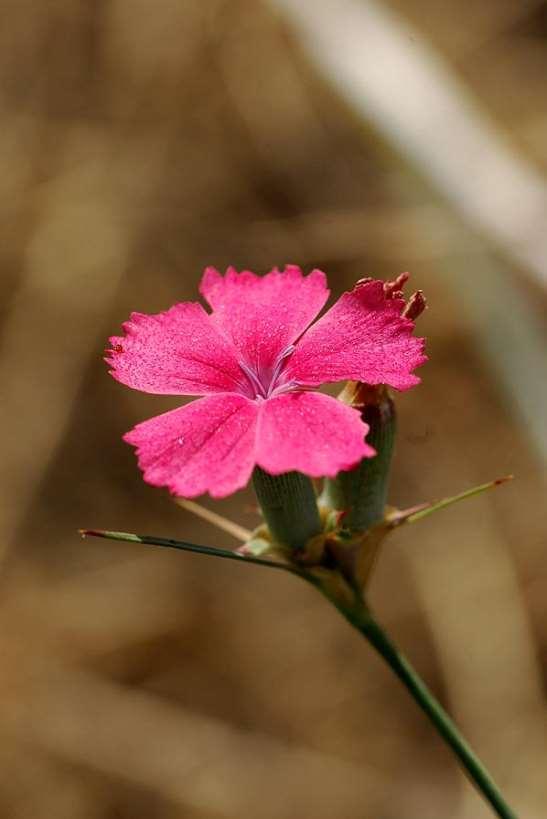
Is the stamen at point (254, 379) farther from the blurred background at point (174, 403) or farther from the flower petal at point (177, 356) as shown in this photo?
the blurred background at point (174, 403)

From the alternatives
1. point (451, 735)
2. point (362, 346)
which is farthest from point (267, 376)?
point (451, 735)

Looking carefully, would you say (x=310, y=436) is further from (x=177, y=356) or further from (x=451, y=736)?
(x=451, y=736)

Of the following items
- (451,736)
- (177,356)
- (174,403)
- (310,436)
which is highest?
(177,356)

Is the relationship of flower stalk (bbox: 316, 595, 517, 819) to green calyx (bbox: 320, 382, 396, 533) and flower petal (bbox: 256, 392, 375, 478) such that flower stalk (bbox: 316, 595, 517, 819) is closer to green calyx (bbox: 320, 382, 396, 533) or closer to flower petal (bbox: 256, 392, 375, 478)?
green calyx (bbox: 320, 382, 396, 533)

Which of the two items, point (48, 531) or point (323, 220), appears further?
point (323, 220)

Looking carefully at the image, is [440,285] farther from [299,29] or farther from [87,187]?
A: [87,187]

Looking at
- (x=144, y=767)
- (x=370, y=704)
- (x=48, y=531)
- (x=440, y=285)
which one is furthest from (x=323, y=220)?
(x=144, y=767)
